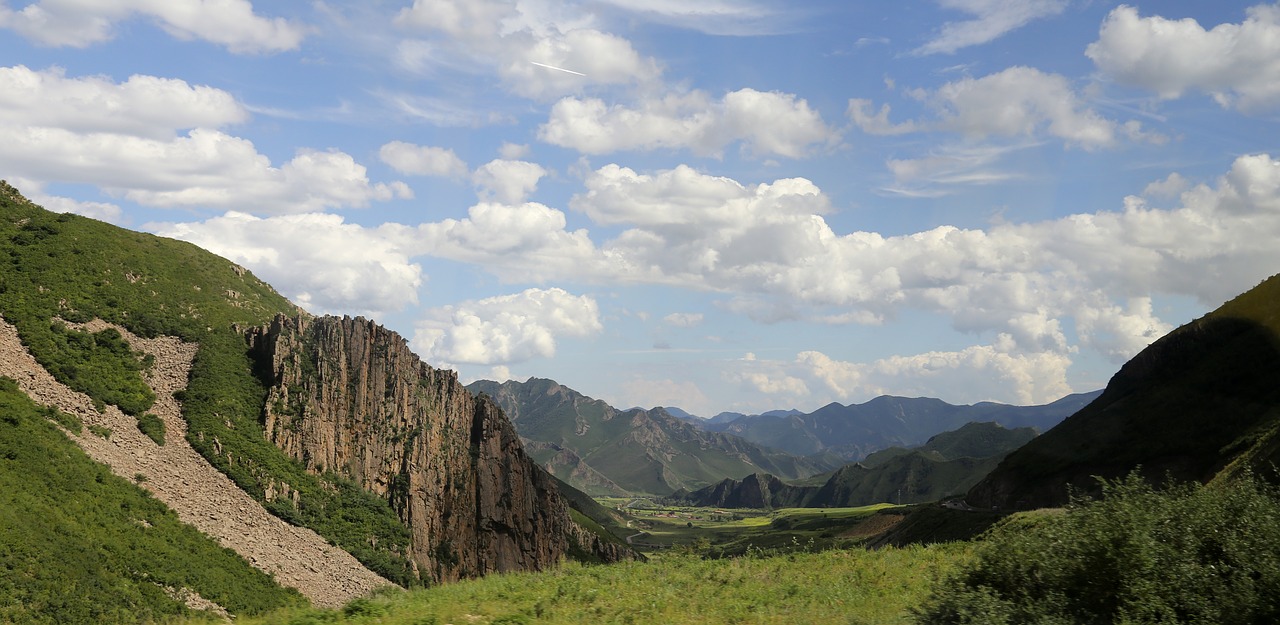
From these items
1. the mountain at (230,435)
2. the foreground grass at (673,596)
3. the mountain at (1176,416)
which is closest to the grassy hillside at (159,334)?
the mountain at (230,435)

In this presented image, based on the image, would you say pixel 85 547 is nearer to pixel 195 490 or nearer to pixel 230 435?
pixel 195 490

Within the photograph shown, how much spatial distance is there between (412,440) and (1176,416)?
120723 mm

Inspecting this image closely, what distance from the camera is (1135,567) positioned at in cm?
2092

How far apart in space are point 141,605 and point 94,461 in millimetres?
25810

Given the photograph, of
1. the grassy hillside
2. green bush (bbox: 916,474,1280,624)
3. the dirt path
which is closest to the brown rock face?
the grassy hillside

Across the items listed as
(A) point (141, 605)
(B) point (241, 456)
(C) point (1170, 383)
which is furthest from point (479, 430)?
(C) point (1170, 383)

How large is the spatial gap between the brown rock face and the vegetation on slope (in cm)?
3463

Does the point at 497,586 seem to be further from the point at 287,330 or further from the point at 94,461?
the point at 287,330

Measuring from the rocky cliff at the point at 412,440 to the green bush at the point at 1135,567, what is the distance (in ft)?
348

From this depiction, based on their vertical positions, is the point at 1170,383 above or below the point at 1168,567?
above

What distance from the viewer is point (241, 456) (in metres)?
100

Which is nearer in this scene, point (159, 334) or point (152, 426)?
point (152, 426)

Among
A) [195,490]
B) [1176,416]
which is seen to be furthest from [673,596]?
[1176,416]

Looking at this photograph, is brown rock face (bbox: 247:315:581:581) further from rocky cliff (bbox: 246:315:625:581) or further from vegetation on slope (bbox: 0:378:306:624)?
vegetation on slope (bbox: 0:378:306:624)
